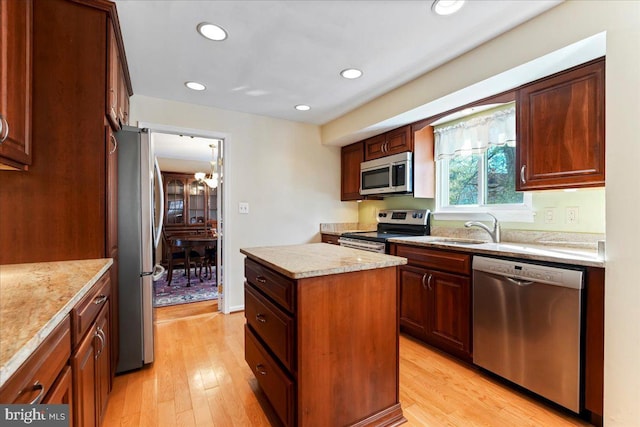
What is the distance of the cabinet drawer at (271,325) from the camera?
4.40 ft

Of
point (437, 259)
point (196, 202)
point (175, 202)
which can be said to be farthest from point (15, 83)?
point (196, 202)

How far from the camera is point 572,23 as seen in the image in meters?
1.54

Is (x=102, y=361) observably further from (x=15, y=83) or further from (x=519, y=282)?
(x=519, y=282)

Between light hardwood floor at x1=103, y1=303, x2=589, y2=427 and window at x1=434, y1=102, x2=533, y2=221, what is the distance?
1.33 meters

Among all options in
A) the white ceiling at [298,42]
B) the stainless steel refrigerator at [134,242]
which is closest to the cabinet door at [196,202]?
the white ceiling at [298,42]

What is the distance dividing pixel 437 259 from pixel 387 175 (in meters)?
1.24

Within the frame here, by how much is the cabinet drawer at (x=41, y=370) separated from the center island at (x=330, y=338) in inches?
30.9

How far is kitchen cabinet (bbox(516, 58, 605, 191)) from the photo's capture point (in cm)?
163

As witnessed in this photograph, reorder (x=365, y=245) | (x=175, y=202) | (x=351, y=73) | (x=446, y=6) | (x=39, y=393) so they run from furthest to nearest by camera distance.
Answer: (x=175, y=202)
(x=365, y=245)
(x=351, y=73)
(x=446, y=6)
(x=39, y=393)

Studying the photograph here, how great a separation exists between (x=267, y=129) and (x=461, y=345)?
3.04 meters

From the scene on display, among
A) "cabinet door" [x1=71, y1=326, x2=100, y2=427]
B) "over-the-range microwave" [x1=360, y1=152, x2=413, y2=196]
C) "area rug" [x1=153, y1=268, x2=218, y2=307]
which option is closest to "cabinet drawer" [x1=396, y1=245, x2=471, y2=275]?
"over-the-range microwave" [x1=360, y1=152, x2=413, y2=196]

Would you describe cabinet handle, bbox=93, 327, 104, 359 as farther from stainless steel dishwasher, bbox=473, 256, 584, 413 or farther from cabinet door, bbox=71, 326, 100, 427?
stainless steel dishwasher, bbox=473, 256, 584, 413

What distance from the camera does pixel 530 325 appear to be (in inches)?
67.9

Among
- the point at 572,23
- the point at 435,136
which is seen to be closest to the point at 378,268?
the point at 572,23
